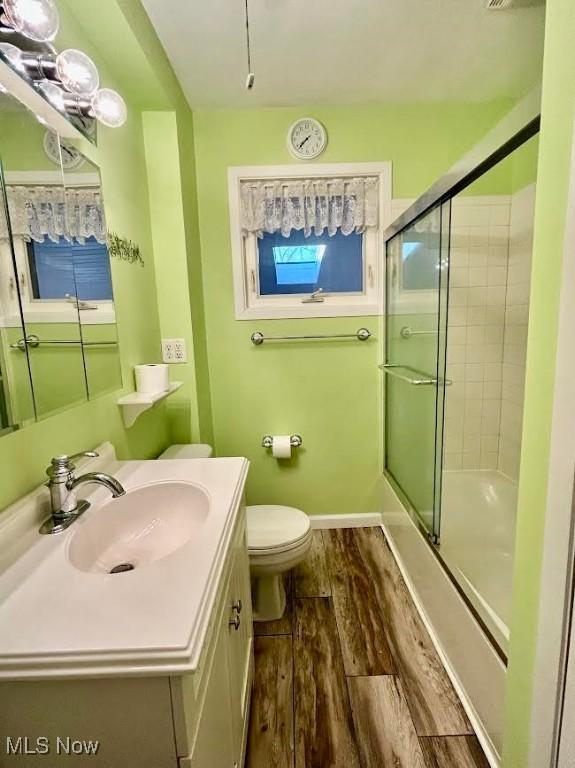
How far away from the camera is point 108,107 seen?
1083 millimetres

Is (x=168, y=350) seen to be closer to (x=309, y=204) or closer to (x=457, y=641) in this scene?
(x=309, y=204)

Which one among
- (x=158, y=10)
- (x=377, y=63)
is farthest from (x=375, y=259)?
(x=158, y=10)

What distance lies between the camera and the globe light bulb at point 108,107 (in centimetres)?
106

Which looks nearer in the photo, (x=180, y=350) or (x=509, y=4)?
(x=509, y=4)

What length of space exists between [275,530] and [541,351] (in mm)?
1304

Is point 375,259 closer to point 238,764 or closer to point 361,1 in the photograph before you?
point 361,1

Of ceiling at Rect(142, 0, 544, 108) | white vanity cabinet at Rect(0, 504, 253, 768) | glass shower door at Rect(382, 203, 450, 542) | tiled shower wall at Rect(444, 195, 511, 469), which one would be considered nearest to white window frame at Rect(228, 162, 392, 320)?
glass shower door at Rect(382, 203, 450, 542)

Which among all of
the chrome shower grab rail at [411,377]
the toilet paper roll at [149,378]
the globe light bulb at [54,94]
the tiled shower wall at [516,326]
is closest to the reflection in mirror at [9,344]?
the globe light bulb at [54,94]

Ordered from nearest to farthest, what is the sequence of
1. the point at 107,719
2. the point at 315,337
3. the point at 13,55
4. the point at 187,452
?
the point at 107,719 → the point at 13,55 → the point at 187,452 → the point at 315,337

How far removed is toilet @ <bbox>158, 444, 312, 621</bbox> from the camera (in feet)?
4.86

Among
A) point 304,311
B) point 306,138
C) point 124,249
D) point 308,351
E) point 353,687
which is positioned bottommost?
point 353,687

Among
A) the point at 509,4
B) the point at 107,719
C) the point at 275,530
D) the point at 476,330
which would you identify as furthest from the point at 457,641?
the point at 509,4

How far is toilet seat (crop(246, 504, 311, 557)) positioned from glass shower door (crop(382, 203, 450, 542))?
23.0 inches

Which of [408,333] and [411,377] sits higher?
[408,333]
